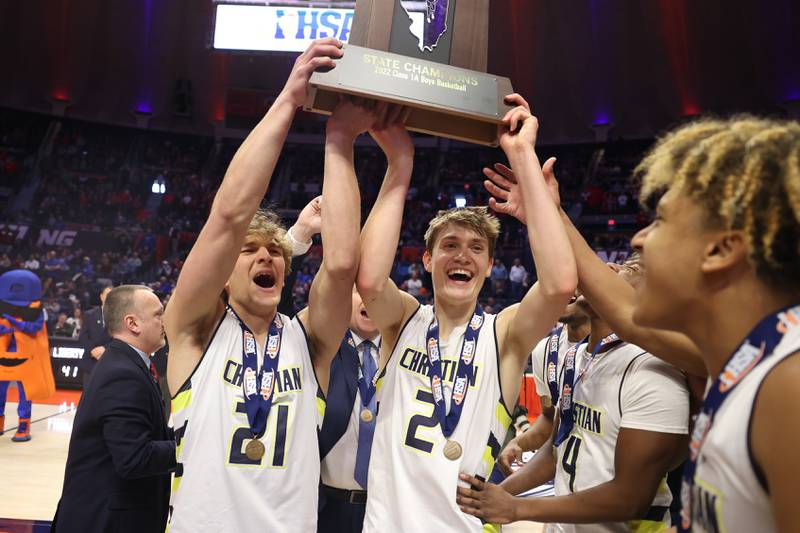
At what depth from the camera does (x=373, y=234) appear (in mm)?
2135

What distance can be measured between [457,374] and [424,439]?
236 millimetres

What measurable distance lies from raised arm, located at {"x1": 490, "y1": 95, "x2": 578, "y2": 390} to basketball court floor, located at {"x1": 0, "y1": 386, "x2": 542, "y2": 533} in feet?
11.7

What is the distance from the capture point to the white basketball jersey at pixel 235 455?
77.5 inches

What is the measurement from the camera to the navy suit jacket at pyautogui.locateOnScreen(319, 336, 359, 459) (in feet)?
9.03

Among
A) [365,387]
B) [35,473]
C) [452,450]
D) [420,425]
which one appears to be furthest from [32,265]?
[452,450]

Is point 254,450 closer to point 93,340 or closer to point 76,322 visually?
point 93,340

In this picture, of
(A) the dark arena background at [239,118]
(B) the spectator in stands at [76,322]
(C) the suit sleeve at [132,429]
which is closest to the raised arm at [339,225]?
(C) the suit sleeve at [132,429]

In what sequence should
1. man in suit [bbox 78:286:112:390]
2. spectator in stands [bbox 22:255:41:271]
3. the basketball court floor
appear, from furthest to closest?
spectator in stands [bbox 22:255:41:271] → man in suit [bbox 78:286:112:390] → the basketball court floor

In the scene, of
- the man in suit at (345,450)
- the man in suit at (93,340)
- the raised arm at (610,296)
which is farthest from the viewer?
the man in suit at (93,340)

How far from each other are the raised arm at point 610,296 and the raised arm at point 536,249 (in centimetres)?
11

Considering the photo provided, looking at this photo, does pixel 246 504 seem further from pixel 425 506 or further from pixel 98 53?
pixel 98 53

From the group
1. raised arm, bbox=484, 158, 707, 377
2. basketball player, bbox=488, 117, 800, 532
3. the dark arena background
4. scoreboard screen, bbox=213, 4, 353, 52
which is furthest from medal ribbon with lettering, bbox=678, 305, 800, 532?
the dark arena background

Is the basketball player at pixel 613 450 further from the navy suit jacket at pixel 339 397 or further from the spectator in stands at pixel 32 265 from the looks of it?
the spectator in stands at pixel 32 265

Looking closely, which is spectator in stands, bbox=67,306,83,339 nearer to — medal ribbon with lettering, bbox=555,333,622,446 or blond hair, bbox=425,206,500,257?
blond hair, bbox=425,206,500,257
